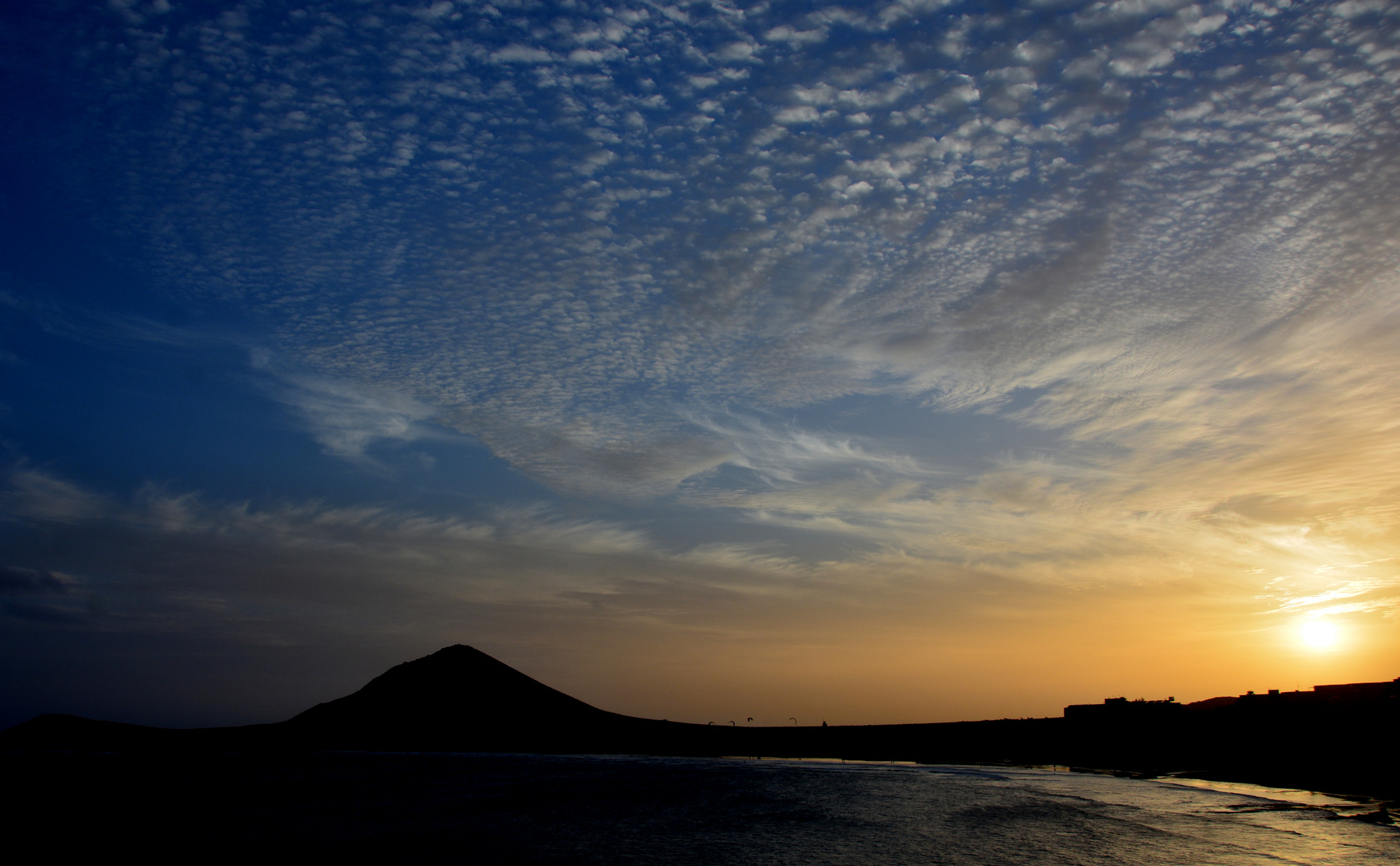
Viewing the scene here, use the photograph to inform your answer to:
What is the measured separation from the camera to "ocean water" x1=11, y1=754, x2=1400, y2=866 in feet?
69.2

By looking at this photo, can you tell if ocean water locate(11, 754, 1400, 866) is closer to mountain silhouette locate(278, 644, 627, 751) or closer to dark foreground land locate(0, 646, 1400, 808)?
dark foreground land locate(0, 646, 1400, 808)

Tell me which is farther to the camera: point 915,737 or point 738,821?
point 915,737

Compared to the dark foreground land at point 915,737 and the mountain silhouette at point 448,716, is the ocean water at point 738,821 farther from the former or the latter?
the mountain silhouette at point 448,716

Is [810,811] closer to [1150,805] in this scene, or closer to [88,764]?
[1150,805]

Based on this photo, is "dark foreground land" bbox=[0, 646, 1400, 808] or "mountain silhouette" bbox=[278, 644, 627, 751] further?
"mountain silhouette" bbox=[278, 644, 627, 751]

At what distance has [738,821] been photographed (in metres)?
29.4

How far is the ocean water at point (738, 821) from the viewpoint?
21078 mm

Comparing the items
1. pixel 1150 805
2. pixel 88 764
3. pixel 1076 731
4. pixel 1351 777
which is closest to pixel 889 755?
pixel 1076 731

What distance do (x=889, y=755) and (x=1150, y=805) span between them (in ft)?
257

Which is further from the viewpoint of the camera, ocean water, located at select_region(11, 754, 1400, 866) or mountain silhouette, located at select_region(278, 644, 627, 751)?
mountain silhouette, located at select_region(278, 644, 627, 751)

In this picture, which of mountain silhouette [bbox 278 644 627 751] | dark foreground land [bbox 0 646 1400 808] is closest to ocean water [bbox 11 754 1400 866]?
dark foreground land [bbox 0 646 1400 808]

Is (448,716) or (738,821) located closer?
(738,821)

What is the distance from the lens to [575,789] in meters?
44.3

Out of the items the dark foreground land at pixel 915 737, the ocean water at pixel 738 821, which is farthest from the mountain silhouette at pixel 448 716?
the ocean water at pixel 738 821
